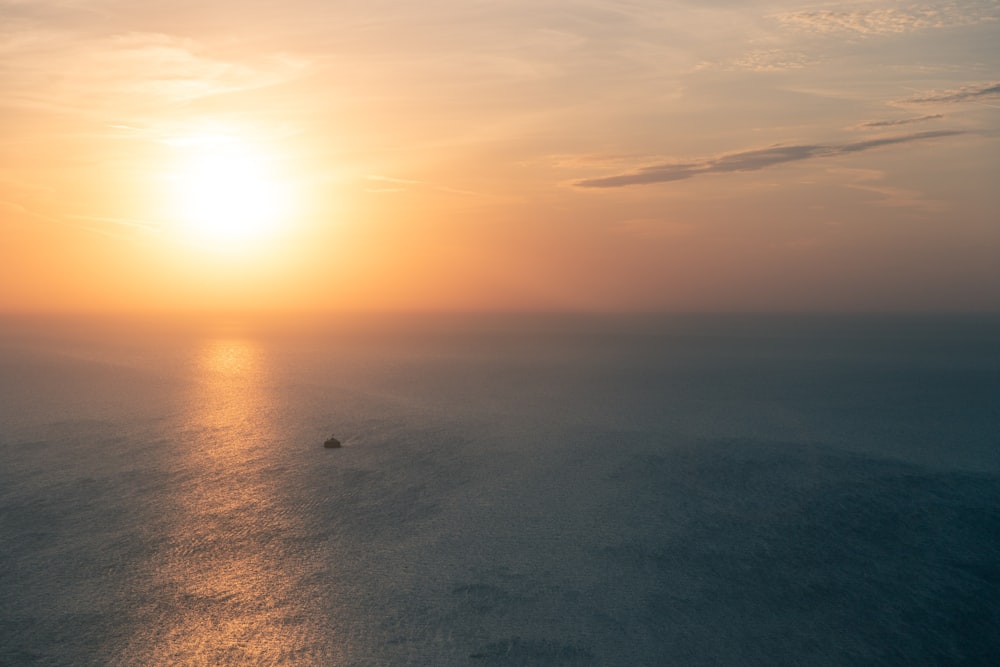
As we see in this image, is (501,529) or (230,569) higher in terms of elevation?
(230,569)

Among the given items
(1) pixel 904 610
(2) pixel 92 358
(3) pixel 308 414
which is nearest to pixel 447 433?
(3) pixel 308 414

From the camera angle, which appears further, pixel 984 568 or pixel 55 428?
pixel 55 428

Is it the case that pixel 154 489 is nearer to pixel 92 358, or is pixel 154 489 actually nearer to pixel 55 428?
pixel 55 428

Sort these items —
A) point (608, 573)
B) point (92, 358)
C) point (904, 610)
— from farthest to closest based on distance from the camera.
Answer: point (92, 358) → point (608, 573) → point (904, 610)

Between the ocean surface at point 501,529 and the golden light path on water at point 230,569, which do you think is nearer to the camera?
the golden light path on water at point 230,569

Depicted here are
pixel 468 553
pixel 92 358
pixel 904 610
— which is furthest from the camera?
pixel 92 358
